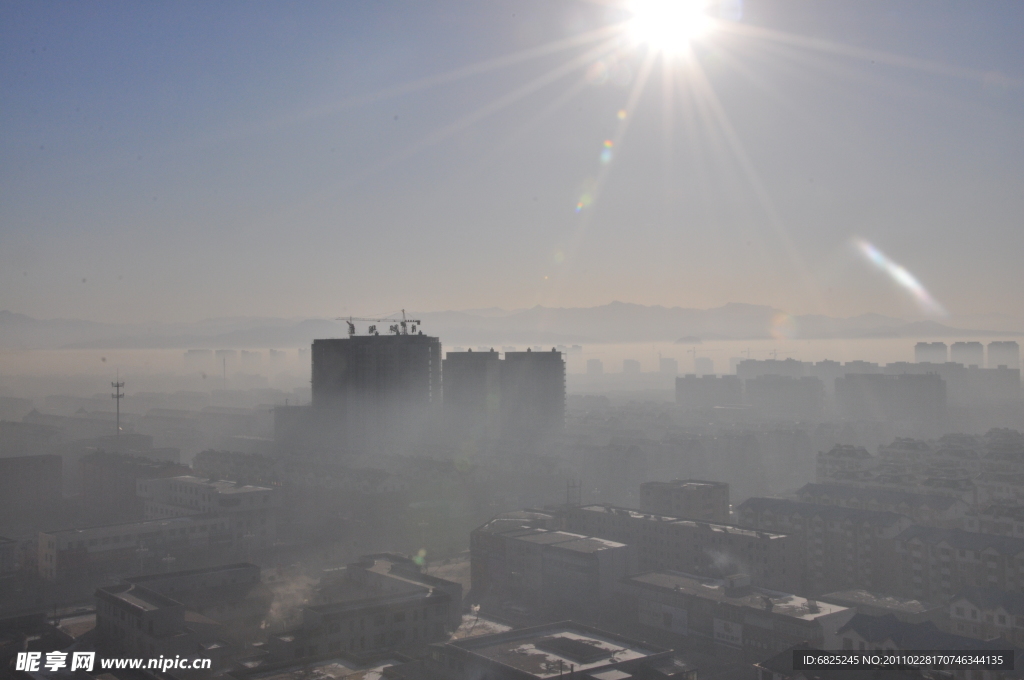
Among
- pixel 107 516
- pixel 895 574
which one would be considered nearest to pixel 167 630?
pixel 895 574

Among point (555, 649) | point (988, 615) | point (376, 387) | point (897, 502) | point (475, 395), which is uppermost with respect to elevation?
point (376, 387)

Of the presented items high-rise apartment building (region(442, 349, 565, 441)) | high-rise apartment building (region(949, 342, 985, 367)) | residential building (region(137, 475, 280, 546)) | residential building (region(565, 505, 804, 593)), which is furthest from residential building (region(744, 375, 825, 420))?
residential building (region(137, 475, 280, 546))

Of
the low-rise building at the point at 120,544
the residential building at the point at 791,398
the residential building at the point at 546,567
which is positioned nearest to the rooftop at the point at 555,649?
the residential building at the point at 546,567

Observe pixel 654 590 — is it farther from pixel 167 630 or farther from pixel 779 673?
pixel 167 630

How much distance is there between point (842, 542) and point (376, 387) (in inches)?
793

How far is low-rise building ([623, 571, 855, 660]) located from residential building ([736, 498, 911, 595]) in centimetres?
299

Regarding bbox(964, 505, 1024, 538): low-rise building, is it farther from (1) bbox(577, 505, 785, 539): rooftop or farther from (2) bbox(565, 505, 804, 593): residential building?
(1) bbox(577, 505, 785, 539): rooftop

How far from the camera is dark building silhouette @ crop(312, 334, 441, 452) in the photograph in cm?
3206

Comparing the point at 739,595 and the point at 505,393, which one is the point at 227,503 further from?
the point at 505,393

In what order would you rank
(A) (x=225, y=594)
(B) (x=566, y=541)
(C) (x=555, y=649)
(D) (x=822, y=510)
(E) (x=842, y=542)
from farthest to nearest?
(D) (x=822, y=510) → (E) (x=842, y=542) → (B) (x=566, y=541) → (A) (x=225, y=594) → (C) (x=555, y=649)

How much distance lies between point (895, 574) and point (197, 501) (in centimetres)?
1563

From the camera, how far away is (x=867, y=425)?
140 feet

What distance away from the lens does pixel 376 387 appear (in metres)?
32.1

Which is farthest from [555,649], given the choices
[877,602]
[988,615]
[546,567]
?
[988,615]
